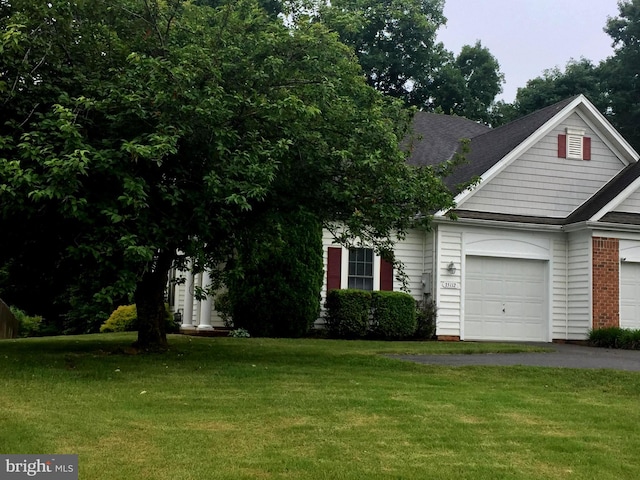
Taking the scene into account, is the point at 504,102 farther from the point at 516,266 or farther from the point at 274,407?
the point at 274,407

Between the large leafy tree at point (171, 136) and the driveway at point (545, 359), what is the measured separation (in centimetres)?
237

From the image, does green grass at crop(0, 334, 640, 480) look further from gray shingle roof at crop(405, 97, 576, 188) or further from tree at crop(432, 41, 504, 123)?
tree at crop(432, 41, 504, 123)

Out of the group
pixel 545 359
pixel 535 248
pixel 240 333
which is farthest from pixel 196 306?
pixel 545 359

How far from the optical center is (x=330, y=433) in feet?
21.4

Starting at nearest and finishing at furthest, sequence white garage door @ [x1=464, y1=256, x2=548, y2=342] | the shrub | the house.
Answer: the house
white garage door @ [x1=464, y1=256, x2=548, y2=342]
the shrub

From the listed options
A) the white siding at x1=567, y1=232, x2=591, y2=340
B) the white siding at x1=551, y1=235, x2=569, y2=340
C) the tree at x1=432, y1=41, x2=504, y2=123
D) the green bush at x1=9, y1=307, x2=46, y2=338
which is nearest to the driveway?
the white siding at x1=567, y1=232, x2=591, y2=340

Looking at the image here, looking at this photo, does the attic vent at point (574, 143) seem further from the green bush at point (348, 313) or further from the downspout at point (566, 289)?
the green bush at point (348, 313)

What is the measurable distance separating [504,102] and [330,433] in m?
33.8

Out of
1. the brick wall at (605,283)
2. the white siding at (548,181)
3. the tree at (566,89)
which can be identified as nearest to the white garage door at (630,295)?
the brick wall at (605,283)

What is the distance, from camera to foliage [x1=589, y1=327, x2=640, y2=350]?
648 inches

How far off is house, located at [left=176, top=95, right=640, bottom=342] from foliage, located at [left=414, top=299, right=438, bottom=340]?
18 cm

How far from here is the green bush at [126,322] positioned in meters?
19.2

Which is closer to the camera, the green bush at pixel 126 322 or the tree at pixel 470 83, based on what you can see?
the green bush at pixel 126 322

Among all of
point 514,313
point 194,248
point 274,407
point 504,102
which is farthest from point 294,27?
point 504,102
